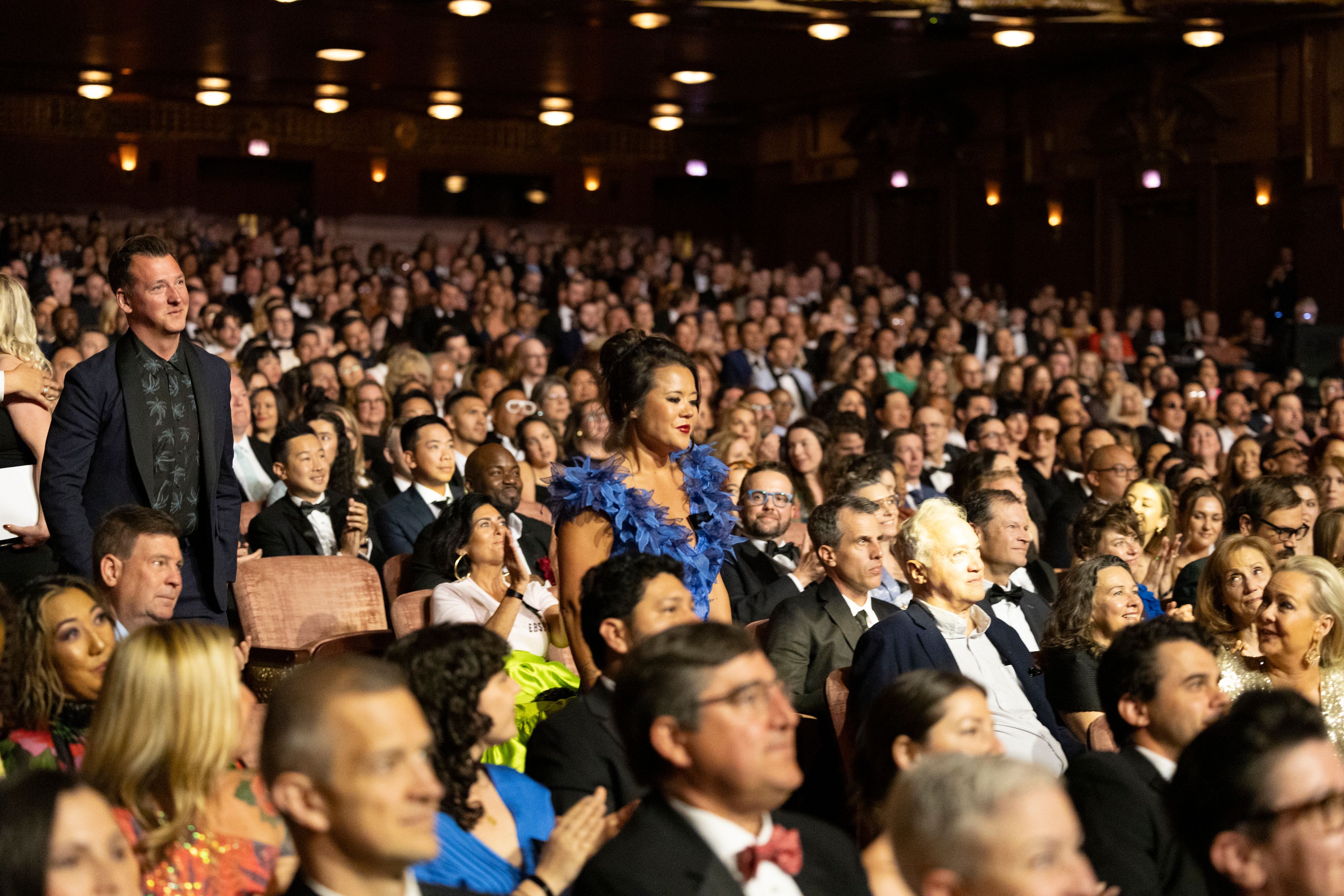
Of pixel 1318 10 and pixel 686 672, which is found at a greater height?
pixel 1318 10

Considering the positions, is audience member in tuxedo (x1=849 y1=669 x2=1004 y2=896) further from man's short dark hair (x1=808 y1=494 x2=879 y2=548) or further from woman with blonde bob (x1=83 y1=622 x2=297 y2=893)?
man's short dark hair (x1=808 y1=494 x2=879 y2=548)

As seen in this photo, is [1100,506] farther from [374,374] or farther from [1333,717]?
[374,374]

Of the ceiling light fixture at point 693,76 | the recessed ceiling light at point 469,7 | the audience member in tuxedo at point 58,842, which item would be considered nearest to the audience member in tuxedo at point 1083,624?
the audience member in tuxedo at point 58,842

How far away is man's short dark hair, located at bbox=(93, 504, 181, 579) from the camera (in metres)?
2.82

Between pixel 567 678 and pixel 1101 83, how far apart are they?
11.5 meters

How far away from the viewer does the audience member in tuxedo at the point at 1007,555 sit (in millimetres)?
4227

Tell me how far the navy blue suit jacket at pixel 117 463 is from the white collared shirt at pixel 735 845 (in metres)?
1.50

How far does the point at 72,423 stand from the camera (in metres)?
2.99

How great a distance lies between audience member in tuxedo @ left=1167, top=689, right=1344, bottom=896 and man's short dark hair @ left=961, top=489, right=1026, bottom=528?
7.65 feet

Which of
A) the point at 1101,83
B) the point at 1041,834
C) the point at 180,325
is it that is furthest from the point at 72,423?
the point at 1101,83

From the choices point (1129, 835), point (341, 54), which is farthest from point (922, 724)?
point (341, 54)

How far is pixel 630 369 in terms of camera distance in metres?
3.05

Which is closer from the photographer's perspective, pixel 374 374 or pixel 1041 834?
pixel 1041 834

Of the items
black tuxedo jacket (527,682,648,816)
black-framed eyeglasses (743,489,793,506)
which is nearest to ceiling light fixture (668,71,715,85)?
black-framed eyeglasses (743,489,793,506)
